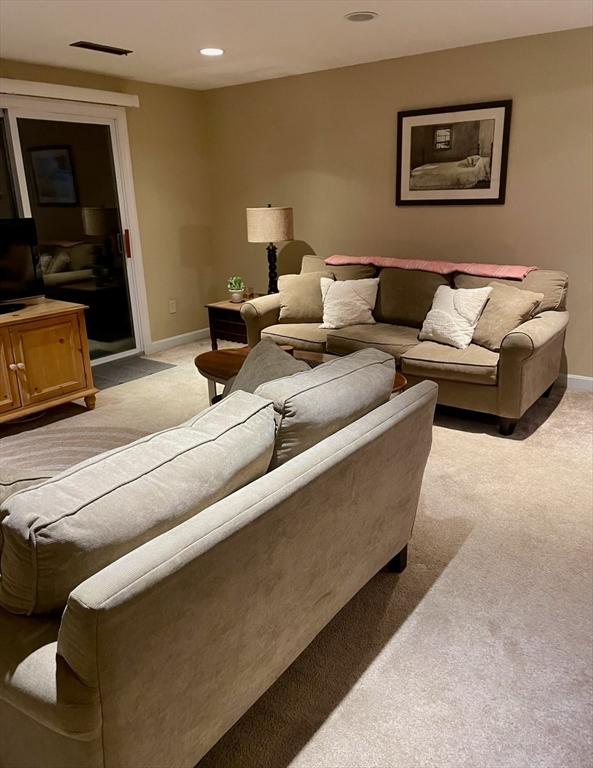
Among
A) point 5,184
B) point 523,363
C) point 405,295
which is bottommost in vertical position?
point 523,363

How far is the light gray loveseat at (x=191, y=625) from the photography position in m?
1.10

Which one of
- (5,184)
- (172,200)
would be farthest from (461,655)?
(172,200)

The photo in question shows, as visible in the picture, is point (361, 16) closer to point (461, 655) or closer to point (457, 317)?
point (457, 317)

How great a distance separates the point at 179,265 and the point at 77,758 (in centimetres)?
513

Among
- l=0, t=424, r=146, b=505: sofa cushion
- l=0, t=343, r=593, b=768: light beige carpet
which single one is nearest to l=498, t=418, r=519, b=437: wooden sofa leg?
l=0, t=343, r=593, b=768: light beige carpet

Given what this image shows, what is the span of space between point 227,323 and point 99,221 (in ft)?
4.59

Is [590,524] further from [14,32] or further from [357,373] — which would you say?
[14,32]

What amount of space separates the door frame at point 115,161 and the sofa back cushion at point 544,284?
299 centimetres

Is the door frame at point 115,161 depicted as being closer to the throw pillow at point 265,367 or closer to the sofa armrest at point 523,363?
the throw pillow at point 265,367

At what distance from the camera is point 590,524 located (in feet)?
8.80

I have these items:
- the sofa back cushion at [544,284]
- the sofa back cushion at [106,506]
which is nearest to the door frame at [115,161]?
the sofa back cushion at [544,284]

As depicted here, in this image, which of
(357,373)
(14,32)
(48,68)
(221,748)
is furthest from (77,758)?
(48,68)

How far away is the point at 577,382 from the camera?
4344mm

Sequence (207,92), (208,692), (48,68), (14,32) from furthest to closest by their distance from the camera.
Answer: (207,92) → (48,68) → (14,32) → (208,692)
